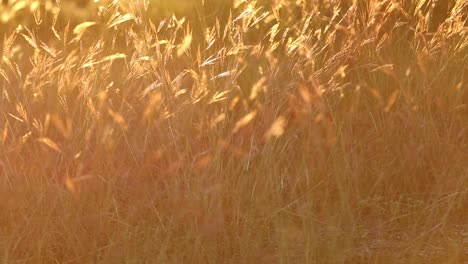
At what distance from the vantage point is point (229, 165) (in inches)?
87.9

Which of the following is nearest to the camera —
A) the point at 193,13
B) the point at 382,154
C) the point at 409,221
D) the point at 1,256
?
the point at 1,256

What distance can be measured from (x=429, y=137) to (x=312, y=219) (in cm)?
63

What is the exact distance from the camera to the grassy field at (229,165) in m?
2.08

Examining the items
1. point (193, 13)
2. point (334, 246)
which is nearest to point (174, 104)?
point (334, 246)

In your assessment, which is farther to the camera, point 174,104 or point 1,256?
point 174,104

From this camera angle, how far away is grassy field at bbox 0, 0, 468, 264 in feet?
6.82

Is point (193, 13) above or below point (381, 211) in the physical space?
above

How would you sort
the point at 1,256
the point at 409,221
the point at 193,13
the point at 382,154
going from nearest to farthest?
the point at 1,256
the point at 409,221
the point at 382,154
the point at 193,13

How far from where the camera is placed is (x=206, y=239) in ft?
6.81

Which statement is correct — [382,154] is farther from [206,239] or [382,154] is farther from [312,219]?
[206,239]

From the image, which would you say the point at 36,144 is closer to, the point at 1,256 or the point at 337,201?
the point at 1,256

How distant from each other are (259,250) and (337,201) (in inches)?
14.0

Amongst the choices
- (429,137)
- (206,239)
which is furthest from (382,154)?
(206,239)

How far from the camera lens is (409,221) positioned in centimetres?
231
